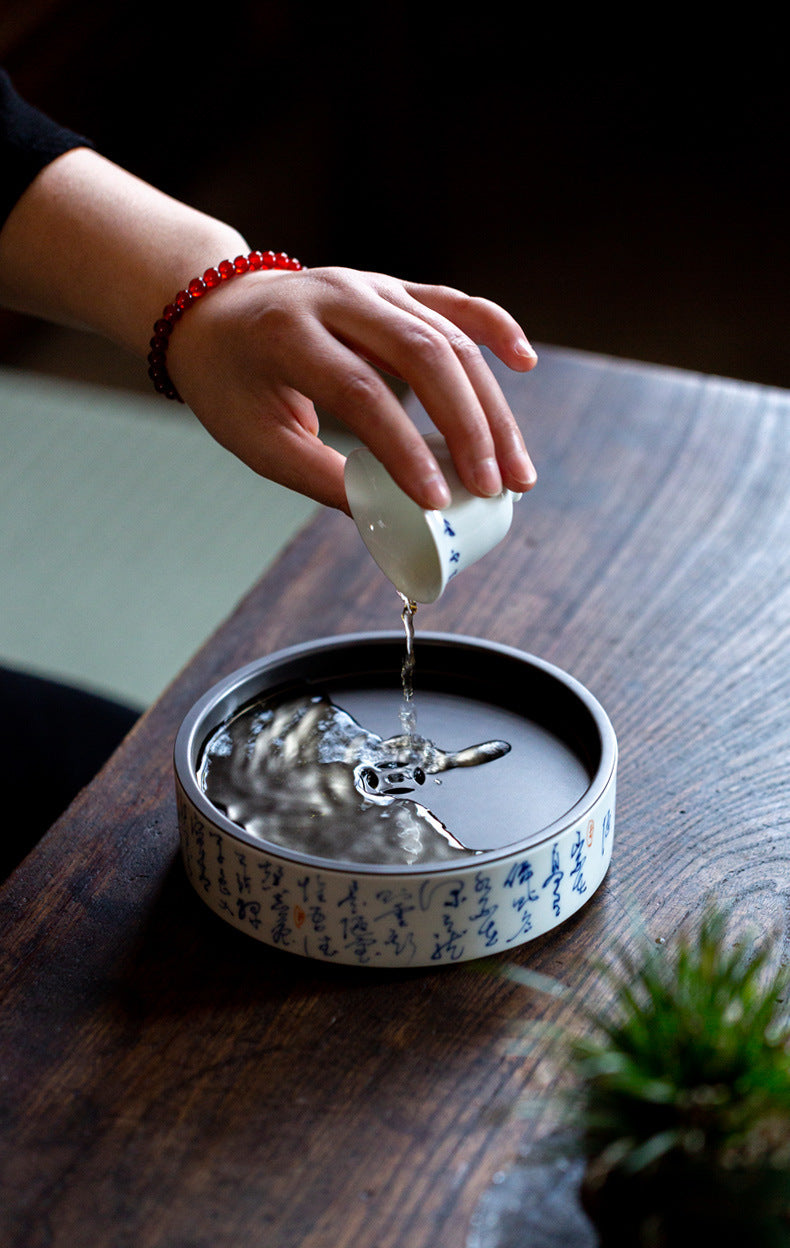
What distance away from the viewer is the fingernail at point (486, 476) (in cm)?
82

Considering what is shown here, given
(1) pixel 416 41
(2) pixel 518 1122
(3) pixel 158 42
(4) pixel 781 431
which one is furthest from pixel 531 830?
(1) pixel 416 41

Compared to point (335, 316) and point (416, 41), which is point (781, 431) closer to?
point (335, 316)

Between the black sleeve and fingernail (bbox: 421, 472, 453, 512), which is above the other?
fingernail (bbox: 421, 472, 453, 512)

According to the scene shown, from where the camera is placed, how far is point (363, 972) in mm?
793

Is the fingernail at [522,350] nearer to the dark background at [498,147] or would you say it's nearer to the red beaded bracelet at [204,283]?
the red beaded bracelet at [204,283]

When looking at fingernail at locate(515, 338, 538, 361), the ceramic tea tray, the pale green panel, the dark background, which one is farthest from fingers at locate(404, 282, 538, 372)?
the dark background

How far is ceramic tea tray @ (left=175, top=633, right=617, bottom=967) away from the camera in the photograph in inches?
29.7

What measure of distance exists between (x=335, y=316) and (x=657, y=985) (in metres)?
0.52

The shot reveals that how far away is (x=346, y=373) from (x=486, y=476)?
0.13 m

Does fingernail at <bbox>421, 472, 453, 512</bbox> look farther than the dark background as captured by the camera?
No

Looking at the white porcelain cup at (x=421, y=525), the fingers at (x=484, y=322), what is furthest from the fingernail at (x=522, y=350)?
the white porcelain cup at (x=421, y=525)

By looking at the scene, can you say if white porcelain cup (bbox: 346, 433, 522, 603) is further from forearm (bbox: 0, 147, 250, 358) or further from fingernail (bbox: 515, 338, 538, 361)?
forearm (bbox: 0, 147, 250, 358)

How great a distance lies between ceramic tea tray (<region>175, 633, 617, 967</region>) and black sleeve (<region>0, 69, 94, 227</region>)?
20.7 inches

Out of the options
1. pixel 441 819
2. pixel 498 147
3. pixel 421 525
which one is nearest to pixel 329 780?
pixel 441 819
